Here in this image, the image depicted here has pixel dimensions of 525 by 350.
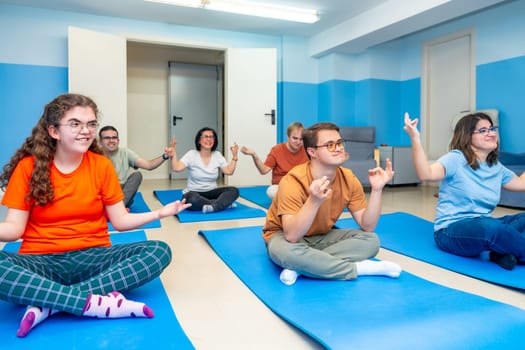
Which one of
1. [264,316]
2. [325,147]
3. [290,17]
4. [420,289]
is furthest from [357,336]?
[290,17]

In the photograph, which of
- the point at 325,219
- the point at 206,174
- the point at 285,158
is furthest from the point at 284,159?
the point at 325,219

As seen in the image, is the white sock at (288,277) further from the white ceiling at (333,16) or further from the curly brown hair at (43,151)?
the white ceiling at (333,16)

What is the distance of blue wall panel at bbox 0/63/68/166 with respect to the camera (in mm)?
5113

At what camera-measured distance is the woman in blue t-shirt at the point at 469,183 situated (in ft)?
6.95

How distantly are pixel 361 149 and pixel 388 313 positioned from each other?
4.42 metres

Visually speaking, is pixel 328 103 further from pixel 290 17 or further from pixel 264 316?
pixel 264 316

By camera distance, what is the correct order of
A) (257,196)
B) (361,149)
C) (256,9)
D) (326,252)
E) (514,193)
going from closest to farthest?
(326,252) < (514,193) < (257,196) < (256,9) < (361,149)

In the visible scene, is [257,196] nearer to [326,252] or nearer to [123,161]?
[123,161]

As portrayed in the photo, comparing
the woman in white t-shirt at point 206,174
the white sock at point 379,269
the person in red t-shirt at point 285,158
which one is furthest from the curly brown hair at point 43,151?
the person in red t-shirt at point 285,158

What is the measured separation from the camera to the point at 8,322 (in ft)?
4.60

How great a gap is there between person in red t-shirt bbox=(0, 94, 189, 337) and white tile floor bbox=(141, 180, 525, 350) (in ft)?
0.75

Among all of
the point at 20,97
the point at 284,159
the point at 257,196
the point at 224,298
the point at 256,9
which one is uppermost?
the point at 256,9

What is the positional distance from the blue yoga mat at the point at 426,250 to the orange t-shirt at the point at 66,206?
1.75m

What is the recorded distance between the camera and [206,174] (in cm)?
368
